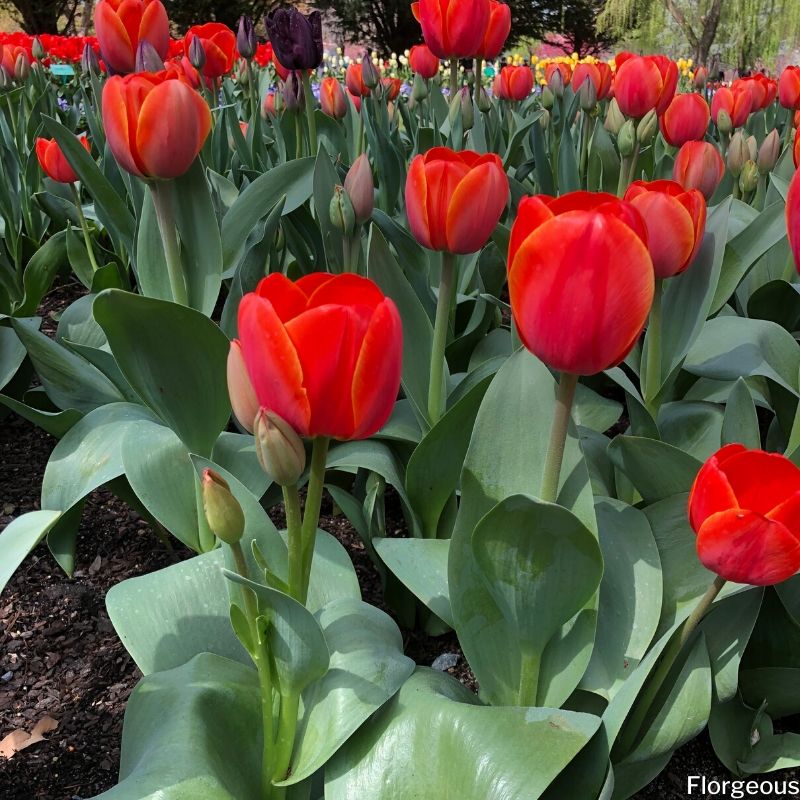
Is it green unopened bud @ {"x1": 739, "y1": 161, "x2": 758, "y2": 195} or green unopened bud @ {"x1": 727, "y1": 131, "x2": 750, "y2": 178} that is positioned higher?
green unopened bud @ {"x1": 727, "y1": 131, "x2": 750, "y2": 178}

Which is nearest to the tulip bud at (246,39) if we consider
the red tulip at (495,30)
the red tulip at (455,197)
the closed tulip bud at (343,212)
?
the red tulip at (495,30)

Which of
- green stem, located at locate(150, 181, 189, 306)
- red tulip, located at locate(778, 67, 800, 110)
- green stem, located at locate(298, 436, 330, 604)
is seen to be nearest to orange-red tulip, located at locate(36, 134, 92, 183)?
green stem, located at locate(150, 181, 189, 306)

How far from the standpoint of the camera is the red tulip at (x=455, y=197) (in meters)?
0.99

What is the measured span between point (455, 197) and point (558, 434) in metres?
0.36

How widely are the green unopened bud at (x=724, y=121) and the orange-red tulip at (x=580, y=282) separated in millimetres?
1756

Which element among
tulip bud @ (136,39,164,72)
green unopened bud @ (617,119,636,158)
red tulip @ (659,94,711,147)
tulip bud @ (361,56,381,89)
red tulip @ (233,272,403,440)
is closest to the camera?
red tulip @ (233,272,403,440)

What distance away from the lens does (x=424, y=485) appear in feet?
3.88

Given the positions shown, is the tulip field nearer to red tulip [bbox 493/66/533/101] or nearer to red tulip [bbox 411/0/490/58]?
red tulip [bbox 411/0/490/58]

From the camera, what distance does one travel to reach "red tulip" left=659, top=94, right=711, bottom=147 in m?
1.80

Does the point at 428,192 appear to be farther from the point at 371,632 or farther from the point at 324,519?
the point at 324,519

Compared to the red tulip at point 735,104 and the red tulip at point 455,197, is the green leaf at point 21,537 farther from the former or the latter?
the red tulip at point 735,104

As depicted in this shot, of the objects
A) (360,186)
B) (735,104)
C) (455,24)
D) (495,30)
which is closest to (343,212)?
(360,186)

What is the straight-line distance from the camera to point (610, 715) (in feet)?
2.61

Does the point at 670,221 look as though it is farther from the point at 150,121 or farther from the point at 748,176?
the point at 748,176
